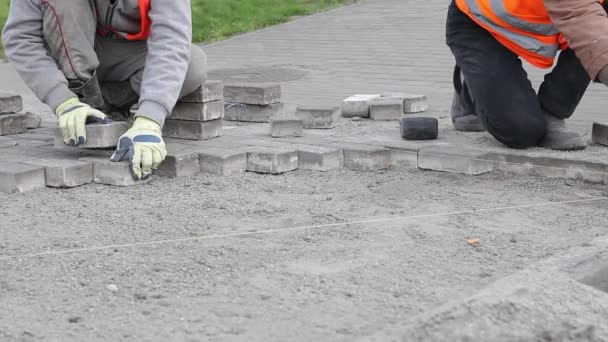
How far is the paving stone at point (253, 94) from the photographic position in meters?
5.15

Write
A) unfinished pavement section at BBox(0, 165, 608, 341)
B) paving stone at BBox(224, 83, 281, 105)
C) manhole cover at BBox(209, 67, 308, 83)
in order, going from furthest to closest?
manhole cover at BBox(209, 67, 308, 83), paving stone at BBox(224, 83, 281, 105), unfinished pavement section at BBox(0, 165, 608, 341)

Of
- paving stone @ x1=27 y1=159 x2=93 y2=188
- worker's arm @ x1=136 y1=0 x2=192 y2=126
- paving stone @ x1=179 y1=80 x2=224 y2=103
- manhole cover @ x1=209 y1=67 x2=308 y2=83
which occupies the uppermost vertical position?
worker's arm @ x1=136 y1=0 x2=192 y2=126

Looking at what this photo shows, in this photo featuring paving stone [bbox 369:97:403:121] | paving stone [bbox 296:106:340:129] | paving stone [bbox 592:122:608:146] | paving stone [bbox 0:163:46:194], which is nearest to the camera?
paving stone [bbox 0:163:46:194]

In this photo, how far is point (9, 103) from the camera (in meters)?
4.85

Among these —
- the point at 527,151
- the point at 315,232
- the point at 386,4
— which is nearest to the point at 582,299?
the point at 315,232

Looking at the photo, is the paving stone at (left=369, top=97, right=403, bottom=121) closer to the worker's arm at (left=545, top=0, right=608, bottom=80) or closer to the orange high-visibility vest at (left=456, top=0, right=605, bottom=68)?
the orange high-visibility vest at (left=456, top=0, right=605, bottom=68)

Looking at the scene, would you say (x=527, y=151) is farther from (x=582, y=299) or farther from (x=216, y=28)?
(x=216, y=28)

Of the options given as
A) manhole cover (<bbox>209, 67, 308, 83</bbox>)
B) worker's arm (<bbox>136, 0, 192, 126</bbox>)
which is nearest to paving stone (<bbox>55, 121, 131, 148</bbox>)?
worker's arm (<bbox>136, 0, 192, 126</bbox>)

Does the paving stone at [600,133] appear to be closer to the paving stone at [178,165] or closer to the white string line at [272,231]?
the white string line at [272,231]

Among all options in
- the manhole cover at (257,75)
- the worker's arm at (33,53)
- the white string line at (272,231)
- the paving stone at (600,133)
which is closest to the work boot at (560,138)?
the paving stone at (600,133)

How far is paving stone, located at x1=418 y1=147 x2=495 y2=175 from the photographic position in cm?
410

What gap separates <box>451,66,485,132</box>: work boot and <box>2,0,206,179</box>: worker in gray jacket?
1.44 m

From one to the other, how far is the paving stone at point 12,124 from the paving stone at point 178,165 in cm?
120

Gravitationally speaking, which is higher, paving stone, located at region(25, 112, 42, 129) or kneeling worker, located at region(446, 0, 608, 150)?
kneeling worker, located at region(446, 0, 608, 150)
